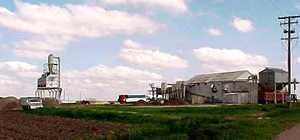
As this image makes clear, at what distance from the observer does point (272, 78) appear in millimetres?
96875

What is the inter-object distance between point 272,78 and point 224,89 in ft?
31.2

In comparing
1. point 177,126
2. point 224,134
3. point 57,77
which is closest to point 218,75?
point 57,77

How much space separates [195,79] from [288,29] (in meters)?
57.8

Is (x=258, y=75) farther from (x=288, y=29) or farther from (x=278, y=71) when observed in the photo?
(x=288, y=29)

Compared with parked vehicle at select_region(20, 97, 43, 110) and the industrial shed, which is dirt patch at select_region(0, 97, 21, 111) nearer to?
parked vehicle at select_region(20, 97, 43, 110)

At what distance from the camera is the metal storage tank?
96.7m

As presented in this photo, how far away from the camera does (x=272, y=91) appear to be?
95.8 meters

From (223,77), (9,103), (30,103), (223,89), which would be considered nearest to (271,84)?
(223,89)

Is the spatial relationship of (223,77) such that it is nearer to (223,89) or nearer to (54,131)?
(223,89)

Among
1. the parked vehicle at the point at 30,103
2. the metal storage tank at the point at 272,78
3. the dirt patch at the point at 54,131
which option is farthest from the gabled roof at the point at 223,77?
the dirt patch at the point at 54,131

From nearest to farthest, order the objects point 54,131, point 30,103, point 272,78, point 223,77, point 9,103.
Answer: point 54,131, point 30,103, point 9,103, point 272,78, point 223,77

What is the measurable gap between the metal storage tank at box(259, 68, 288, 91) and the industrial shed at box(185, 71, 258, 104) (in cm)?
176

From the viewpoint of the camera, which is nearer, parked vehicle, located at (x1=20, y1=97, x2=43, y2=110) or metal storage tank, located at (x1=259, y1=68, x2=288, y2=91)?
parked vehicle, located at (x1=20, y1=97, x2=43, y2=110)

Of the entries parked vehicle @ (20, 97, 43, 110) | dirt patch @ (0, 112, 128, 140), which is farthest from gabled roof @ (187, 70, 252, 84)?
dirt patch @ (0, 112, 128, 140)
